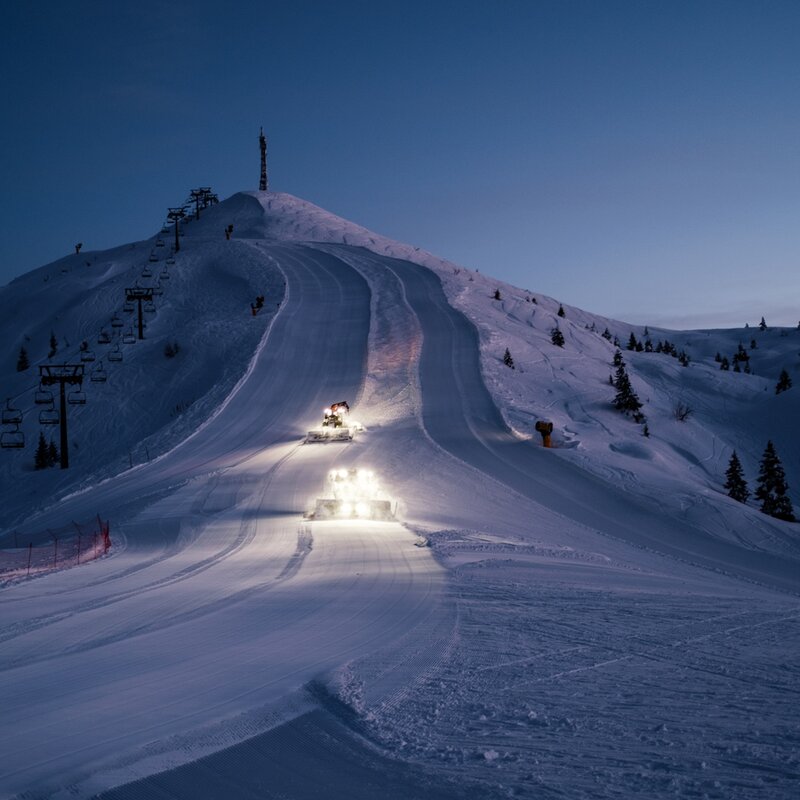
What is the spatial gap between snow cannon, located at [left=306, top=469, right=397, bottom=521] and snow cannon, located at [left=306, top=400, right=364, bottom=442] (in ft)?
29.1

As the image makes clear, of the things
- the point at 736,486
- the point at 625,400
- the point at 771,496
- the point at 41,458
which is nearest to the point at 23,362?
the point at 41,458

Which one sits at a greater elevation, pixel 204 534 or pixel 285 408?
pixel 285 408

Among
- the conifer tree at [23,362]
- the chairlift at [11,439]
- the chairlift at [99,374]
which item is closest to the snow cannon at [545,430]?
the chairlift at [11,439]

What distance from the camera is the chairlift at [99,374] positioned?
4216 centimetres

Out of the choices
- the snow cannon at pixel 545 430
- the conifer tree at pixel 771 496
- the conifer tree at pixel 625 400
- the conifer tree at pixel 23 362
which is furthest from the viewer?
the conifer tree at pixel 23 362

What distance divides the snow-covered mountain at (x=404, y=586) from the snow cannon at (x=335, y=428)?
102cm

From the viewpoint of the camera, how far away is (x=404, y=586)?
33.9ft

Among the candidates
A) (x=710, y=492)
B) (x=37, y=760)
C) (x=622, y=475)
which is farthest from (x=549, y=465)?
(x=37, y=760)

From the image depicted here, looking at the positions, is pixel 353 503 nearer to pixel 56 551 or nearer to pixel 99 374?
pixel 56 551

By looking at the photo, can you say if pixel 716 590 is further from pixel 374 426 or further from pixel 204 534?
pixel 374 426

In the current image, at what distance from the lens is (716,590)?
11109mm

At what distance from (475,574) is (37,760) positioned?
23.5 feet

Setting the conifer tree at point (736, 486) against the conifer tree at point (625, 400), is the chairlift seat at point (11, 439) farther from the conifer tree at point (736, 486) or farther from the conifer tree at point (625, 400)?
the conifer tree at point (736, 486)

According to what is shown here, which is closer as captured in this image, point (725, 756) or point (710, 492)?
point (725, 756)
